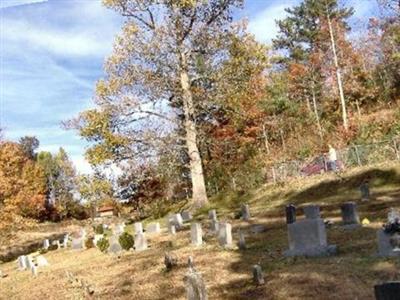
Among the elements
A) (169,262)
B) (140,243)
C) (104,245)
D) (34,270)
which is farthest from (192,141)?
(169,262)

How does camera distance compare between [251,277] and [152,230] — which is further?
[152,230]

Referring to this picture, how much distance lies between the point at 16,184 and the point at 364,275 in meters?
29.9

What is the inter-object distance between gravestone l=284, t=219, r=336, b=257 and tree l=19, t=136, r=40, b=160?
80493mm

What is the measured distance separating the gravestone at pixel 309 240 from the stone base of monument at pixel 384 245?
1.29 m

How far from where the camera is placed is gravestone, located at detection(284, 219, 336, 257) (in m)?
11.3

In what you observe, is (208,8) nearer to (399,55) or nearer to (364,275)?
(399,55)

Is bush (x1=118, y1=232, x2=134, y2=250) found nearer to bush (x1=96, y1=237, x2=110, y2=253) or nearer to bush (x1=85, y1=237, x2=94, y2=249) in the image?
bush (x1=96, y1=237, x2=110, y2=253)

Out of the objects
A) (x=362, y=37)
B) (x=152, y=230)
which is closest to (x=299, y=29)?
(x=362, y=37)

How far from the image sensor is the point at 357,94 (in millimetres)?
44750

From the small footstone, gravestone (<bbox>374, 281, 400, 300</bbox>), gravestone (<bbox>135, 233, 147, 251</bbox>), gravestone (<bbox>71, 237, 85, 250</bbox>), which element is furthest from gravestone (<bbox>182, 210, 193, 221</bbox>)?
gravestone (<bbox>374, 281, 400, 300</bbox>)

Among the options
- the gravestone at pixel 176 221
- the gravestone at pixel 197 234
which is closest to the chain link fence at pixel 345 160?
the gravestone at pixel 176 221

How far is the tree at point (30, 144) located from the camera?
288ft

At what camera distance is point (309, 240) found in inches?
451

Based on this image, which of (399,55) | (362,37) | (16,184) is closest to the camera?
(16,184)
